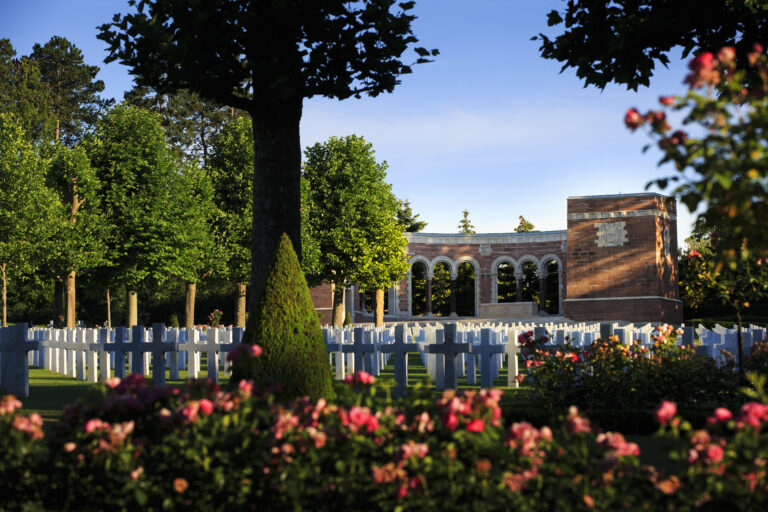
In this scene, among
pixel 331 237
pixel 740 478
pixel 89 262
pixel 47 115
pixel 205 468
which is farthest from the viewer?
pixel 47 115

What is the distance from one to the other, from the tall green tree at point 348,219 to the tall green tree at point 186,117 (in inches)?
884

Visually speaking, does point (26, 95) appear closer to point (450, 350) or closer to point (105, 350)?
point (105, 350)

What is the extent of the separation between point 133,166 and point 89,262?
433cm

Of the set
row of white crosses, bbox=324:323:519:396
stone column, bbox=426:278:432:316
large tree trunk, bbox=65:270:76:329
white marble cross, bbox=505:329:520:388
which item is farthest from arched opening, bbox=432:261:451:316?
white marble cross, bbox=505:329:520:388

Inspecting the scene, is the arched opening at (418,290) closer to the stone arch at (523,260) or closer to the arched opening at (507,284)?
the arched opening at (507,284)

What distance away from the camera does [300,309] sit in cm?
774

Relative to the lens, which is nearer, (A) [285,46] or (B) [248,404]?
(B) [248,404]

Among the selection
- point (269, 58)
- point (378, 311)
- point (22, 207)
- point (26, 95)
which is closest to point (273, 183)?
point (269, 58)

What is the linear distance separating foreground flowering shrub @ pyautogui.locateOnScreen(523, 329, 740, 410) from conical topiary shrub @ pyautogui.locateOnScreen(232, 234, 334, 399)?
3.24 m

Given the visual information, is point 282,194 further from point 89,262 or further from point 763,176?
point 89,262

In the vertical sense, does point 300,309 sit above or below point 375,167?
below

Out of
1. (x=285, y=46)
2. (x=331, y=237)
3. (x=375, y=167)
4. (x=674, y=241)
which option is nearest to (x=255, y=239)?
(x=285, y=46)

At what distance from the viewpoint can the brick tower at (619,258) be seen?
3734 cm

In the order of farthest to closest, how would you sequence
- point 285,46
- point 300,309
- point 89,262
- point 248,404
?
point 89,262 → point 285,46 → point 300,309 → point 248,404
